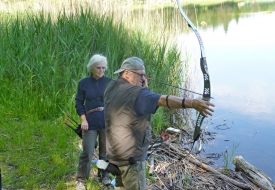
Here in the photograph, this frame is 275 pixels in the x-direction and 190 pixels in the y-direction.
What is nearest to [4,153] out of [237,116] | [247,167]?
[247,167]

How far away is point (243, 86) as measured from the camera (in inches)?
400

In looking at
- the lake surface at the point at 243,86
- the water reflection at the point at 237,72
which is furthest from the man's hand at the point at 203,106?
the water reflection at the point at 237,72

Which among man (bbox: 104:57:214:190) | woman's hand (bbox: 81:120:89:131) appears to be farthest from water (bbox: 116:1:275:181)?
man (bbox: 104:57:214:190)

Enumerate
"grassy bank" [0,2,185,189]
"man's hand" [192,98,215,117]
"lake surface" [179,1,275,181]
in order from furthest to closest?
"lake surface" [179,1,275,181] → "grassy bank" [0,2,185,189] → "man's hand" [192,98,215,117]

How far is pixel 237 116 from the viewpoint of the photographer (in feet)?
26.9

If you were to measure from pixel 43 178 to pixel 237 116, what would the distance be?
17.5ft

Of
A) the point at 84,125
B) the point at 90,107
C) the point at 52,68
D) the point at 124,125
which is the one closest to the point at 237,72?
the point at 52,68

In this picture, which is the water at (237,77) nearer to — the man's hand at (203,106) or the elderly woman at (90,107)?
the elderly woman at (90,107)

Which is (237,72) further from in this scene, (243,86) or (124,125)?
(124,125)

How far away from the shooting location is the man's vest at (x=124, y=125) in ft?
8.38

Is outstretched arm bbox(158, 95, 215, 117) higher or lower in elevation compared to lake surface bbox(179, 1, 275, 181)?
higher

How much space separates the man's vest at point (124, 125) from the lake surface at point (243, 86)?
3.44 meters

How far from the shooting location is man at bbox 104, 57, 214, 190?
8.21 feet

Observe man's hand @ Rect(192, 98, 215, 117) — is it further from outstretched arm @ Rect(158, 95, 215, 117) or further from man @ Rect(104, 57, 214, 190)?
man @ Rect(104, 57, 214, 190)
